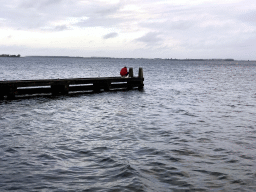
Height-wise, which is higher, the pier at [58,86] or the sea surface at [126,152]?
the pier at [58,86]

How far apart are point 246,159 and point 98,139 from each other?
452 cm

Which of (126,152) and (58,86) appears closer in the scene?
(126,152)

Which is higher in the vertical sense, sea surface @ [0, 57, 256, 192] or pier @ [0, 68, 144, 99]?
pier @ [0, 68, 144, 99]

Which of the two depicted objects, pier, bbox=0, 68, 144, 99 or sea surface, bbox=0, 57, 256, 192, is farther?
pier, bbox=0, 68, 144, 99

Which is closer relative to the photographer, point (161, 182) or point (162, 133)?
point (161, 182)

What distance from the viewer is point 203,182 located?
5.67 metres

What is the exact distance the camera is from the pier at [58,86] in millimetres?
17547

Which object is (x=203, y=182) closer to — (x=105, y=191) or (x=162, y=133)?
(x=105, y=191)

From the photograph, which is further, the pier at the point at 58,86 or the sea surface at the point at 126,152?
the pier at the point at 58,86

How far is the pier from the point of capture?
17547 mm

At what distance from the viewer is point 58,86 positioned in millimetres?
20125

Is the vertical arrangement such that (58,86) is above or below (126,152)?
above

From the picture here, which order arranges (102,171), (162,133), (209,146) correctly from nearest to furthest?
1. (102,171)
2. (209,146)
3. (162,133)

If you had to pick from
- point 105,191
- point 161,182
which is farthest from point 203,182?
point 105,191
